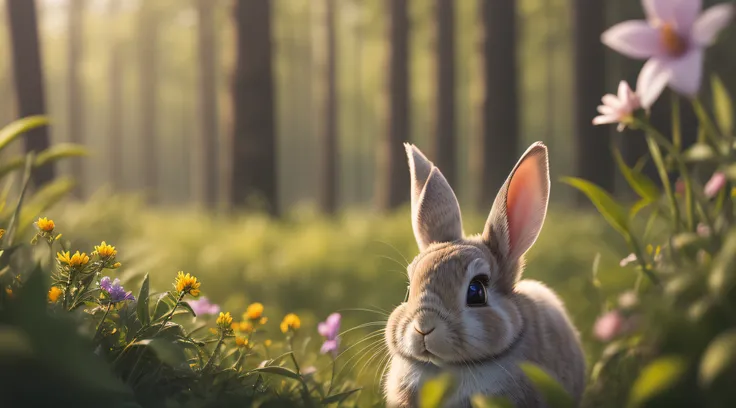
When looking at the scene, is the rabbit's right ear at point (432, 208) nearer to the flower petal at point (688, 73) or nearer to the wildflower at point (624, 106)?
the wildflower at point (624, 106)

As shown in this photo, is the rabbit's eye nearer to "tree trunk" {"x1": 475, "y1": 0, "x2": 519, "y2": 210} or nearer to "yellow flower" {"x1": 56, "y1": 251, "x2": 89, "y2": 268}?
"yellow flower" {"x1": 56, "y1": 251, "x2": 89, "y2": 268}

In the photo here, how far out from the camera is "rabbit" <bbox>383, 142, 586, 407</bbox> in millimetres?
2295

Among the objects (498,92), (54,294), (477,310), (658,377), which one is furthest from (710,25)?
(498,92)

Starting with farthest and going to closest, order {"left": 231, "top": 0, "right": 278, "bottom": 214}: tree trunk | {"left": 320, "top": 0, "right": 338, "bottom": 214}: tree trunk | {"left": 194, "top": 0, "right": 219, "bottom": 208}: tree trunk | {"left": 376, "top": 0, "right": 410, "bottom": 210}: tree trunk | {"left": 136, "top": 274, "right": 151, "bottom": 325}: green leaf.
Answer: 1. {"left": 194, "top": 0, "right": 219, "bottom": 208}: tree trunk
2. {"left": 320, "top": 0, "right": 338, "bottom": 214}: tree trunk
3. {"left": 376, "top": 0, "right": 410, "bottom": 210}: tree trunk
4. {"left": 231, "top": 0, "right": 278, "bottom": 214}: tree trunk
5. {"left": 136, "top": 274, "right": 151, "bottom": 325}: green leaf

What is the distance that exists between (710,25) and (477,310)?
115 cm

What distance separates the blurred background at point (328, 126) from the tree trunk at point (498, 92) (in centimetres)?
2

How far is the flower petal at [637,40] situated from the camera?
1.71m

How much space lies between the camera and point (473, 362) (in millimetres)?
2336

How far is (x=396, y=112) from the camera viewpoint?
12875 millimetres

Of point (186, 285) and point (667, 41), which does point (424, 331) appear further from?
point (667, 41)

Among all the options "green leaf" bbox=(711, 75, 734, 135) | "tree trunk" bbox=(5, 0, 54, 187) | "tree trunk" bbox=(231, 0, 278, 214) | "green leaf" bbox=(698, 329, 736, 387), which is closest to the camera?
"green leaf" bbox=(698, 329, 736, 387)

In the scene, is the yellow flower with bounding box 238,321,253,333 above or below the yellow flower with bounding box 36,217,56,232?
below

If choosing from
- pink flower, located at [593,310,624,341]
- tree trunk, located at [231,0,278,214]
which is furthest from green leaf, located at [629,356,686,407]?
tree trunk, located at [231,0,278,214]

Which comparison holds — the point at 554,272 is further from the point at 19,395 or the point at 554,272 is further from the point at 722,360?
the point at 19,395
